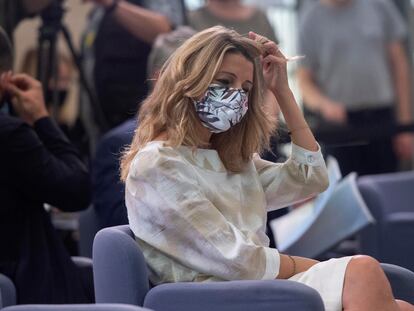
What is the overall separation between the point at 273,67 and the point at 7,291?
2.99 ft

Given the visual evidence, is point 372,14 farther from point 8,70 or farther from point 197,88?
Result: point 197,88

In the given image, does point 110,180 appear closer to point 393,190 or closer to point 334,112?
point 393,190

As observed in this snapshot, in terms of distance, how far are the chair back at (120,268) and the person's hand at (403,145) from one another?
11.1 feet

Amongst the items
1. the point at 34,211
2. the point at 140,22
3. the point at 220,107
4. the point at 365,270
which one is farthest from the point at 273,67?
the point at 140,22

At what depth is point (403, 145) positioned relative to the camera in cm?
618

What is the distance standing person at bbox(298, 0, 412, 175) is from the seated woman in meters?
2.75

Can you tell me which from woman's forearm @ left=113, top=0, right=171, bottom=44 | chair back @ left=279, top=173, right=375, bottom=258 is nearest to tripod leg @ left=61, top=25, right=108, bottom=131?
woman's forearm @ left=113, top=0, right=171, bottom=44

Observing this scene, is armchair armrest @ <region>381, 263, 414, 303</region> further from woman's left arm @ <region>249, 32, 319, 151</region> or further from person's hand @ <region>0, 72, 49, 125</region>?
person's hand @ <region>0, 72, 49, 125</region>

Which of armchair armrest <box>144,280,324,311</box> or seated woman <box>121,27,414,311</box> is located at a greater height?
seated woman <box>121,27,414,311</box>

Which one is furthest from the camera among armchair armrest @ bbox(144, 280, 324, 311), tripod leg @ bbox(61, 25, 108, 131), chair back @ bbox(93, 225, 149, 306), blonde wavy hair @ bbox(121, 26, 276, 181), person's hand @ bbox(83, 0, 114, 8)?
person's hand @ bbox(83, 0, 114, 8)

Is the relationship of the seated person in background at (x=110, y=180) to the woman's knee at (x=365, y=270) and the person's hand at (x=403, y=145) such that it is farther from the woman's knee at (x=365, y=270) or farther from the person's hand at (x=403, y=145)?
the person's hand at (x=403, y=145)

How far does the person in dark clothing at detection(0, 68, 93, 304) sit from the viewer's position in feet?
11.4

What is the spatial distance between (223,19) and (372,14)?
3.13ft

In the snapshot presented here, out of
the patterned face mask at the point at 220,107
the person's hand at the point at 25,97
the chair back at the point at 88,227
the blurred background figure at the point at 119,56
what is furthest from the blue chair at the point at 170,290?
the blurred background figure at the point at 119,56
